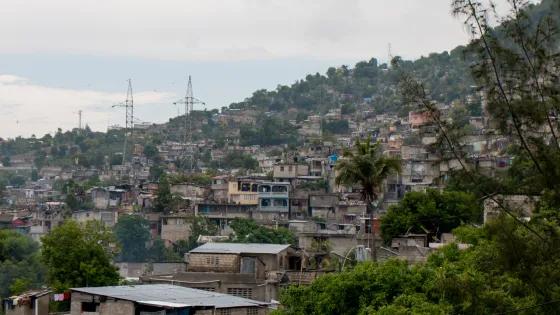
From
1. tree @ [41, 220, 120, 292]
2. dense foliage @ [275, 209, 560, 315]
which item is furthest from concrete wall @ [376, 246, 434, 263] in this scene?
tree @ [41, 220, 120, 292]

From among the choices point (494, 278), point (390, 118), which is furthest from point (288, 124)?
point (494, 278)

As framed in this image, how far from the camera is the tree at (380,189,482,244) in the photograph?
38375mm

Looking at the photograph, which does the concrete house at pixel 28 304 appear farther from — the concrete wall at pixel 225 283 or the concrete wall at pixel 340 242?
the concrete wall at pixel 340 242

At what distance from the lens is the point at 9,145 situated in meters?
145

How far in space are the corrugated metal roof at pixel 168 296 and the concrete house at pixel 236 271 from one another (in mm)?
2643

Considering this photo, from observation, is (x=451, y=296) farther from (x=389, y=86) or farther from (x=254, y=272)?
(x=389, y=86)

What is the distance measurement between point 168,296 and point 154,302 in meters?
1.60

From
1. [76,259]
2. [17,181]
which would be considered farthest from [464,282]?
[17,181]

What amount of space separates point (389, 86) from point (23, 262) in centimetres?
12362

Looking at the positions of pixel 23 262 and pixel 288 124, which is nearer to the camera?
pixel 23 262

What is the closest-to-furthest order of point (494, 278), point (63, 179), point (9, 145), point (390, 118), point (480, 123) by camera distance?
point (494, 278) < point (480, 123) < point (63, 179) < point (390, 118) < point (9, 145)

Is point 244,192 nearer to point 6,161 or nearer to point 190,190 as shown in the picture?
point 190,190

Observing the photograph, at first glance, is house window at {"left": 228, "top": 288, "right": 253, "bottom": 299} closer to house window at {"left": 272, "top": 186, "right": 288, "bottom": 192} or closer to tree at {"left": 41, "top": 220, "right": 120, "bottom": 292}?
tree at {"left": 41, "top": 220, "right": 120, "bottom": 292}

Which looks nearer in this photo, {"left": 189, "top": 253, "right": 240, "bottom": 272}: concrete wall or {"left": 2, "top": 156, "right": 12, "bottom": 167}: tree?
{"left": 189, "top": 253, "right": 240, "bottom": 272}: concrete wall
